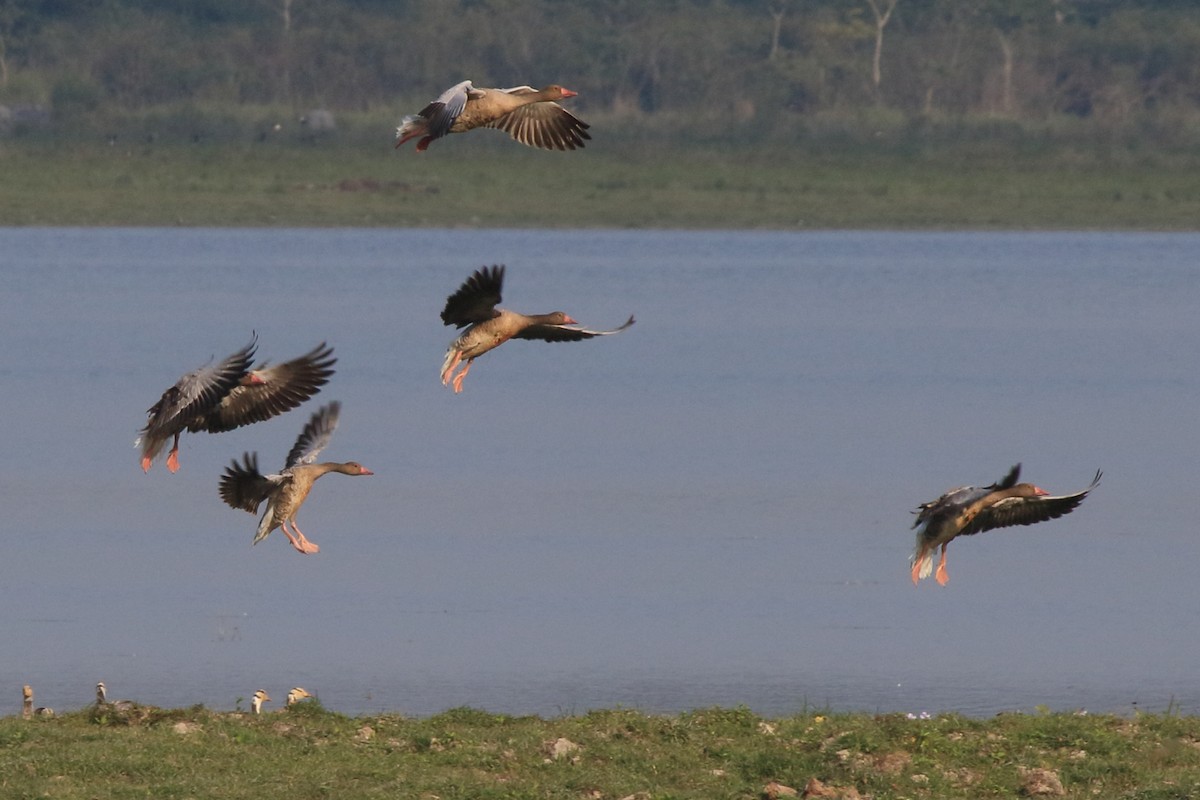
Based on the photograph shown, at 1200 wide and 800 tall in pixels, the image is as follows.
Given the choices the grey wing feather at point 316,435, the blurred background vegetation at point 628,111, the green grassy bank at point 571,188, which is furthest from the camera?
the blurred background vegetation at point 628,111

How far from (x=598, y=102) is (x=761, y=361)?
3603cm

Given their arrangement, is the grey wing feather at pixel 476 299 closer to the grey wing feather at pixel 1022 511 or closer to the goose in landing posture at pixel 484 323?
the goose in landing posture at pixel 484 323

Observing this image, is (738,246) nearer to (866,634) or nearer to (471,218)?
(471,218)

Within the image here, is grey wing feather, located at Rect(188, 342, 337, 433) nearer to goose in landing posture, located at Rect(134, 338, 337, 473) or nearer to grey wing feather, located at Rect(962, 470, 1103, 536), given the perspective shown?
goose in landing posture, located at Rect(134, 338, 337, 473)

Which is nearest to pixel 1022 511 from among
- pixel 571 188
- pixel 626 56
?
pixel 571 188

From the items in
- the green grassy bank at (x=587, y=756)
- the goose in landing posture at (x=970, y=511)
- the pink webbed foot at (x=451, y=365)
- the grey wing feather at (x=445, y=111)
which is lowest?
the green grassy bank at (x=587, y=756)

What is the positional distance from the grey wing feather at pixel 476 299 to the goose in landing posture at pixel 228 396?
0.73m

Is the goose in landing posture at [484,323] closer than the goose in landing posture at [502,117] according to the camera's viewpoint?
Yes

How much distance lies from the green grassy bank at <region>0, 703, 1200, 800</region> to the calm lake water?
1790 mm

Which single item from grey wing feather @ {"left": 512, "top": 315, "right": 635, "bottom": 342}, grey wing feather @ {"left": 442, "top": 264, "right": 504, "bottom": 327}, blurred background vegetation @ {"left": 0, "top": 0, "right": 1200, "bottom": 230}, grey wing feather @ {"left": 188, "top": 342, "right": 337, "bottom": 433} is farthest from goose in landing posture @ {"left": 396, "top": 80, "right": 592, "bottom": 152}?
blurred background vegetation @ {"left": 0, "top": 0, "right": 1200, "bottom": 230}

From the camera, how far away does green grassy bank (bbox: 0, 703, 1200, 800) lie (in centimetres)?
938

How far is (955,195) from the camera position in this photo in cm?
5062

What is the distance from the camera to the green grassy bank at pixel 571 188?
1879 inches

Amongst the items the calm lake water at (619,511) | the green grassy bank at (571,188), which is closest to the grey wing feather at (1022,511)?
the calm lake water at (619,511)
